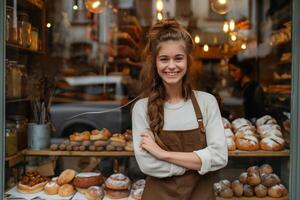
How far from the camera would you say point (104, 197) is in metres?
3.05

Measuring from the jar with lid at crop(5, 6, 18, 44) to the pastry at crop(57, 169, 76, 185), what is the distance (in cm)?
101

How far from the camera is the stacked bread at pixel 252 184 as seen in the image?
3.05 metres

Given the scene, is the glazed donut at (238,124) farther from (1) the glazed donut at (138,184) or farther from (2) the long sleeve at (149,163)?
(2) the long sleeve at (149,163)

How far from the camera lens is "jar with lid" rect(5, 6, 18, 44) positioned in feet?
8.75

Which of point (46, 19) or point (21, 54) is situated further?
point (46, 19)

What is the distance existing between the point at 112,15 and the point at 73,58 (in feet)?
3.56

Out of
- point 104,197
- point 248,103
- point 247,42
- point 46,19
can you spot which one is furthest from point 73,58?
point 104,197

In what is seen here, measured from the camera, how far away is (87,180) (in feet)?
10.2

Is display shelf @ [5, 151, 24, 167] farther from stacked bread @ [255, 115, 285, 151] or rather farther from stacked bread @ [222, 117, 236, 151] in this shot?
stacked bread @ [255, 115, 285, 151]

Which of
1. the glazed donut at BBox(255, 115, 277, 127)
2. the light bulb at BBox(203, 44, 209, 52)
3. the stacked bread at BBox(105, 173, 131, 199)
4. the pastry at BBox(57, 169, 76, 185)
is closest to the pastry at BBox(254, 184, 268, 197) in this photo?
the glazed donut at BBox(255, 115, 277, 127)

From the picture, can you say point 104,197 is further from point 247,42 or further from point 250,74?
point 247,42

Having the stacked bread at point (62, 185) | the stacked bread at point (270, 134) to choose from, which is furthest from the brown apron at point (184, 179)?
the stacked bread at point (62, 185)

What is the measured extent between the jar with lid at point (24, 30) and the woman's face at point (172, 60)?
1.39 metres

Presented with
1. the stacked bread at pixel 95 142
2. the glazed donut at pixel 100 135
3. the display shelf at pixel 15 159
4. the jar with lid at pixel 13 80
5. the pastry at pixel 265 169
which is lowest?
the pastry at pixel 265 169
